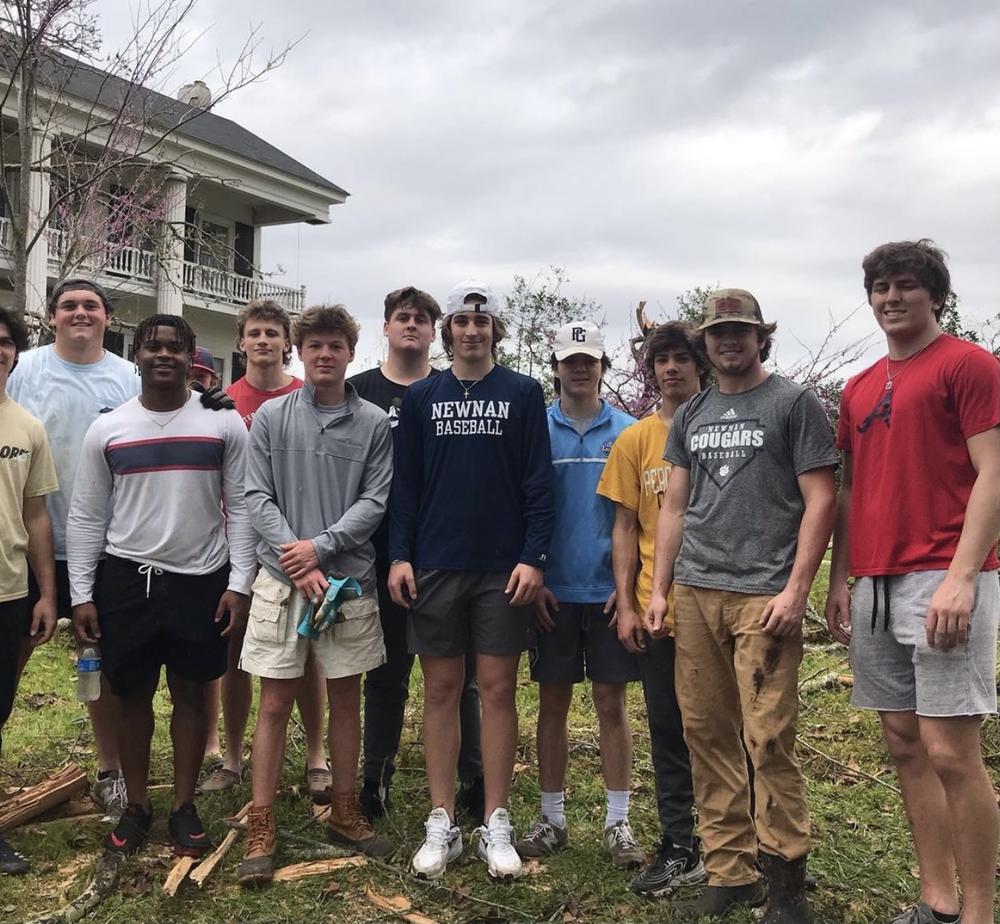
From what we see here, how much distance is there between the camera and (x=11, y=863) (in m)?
4.10

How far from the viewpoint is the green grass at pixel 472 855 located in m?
3.79

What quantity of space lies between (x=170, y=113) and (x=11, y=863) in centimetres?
835

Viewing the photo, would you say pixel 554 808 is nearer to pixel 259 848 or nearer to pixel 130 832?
pixel 259 848

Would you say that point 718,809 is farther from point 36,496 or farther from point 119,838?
point 36,496

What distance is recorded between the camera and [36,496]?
4215 millimetres

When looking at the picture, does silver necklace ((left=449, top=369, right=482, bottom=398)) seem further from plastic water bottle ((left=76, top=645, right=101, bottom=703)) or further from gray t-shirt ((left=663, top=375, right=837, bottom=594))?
plastic water bottle ((left=76, top=645, right=101, bottom=703))

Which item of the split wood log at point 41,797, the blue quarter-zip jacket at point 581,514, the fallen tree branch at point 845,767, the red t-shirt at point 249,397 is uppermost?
the red t-shirt at point 249,397

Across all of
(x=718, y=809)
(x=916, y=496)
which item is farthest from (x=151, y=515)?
(x=916, y=496)

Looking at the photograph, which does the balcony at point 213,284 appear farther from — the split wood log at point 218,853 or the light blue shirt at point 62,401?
the split wood log at point 218,853

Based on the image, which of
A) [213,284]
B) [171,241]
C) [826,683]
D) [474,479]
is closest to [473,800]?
[474,479]

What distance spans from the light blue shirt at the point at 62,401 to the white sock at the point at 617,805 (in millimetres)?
2756

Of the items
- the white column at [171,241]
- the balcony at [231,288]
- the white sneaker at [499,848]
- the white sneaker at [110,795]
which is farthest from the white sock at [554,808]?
the balcony at [231,288]

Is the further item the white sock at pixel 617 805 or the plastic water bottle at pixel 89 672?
the white sock at pixel 617 805

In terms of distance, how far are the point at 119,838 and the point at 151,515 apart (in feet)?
4.67
